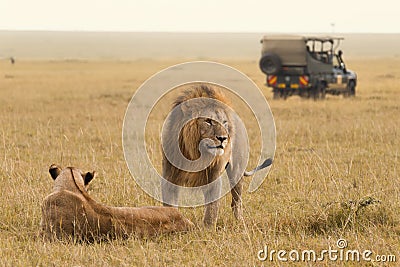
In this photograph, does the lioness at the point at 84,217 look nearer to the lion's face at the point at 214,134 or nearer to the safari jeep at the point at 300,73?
the lion's face at the point at 214,134

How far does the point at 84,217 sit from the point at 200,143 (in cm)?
120

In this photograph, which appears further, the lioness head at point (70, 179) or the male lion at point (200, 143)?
the male lion at point (200, 143)

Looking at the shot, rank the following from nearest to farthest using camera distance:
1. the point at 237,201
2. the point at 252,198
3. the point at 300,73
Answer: the point at 237,201 → the point at 252,198 → the point at 300,73

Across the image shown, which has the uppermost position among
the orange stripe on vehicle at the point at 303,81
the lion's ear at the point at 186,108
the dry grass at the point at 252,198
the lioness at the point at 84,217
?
the lion's ear at the point at 186,108

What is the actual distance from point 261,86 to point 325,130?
14.6 m

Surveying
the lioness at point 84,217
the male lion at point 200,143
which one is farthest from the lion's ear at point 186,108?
the lioness at point 84,217

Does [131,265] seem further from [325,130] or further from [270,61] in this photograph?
[270,61]

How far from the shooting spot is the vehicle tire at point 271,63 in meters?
20.6

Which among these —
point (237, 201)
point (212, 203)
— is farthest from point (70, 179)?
point (237, 201)

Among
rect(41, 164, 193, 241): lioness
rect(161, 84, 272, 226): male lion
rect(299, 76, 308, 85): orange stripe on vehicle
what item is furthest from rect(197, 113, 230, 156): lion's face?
rect(299, 76, 308, 85): orange stripe on vehicle

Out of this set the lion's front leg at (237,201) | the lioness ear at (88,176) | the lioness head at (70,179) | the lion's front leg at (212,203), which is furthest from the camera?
the lion's front leg at (237,201)

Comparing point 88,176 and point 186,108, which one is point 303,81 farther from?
point 88,176

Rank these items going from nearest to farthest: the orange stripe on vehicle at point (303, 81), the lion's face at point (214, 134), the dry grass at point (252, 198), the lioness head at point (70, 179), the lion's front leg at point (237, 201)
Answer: the dry grass at point (252, 198)
the lioness head at point (70, 179)
the lion's face at point (214, 134)
the lion's front leg at point (237, 201)
the orange stripe on vehicle at point (303, 81)

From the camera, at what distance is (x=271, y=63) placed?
20.8m
